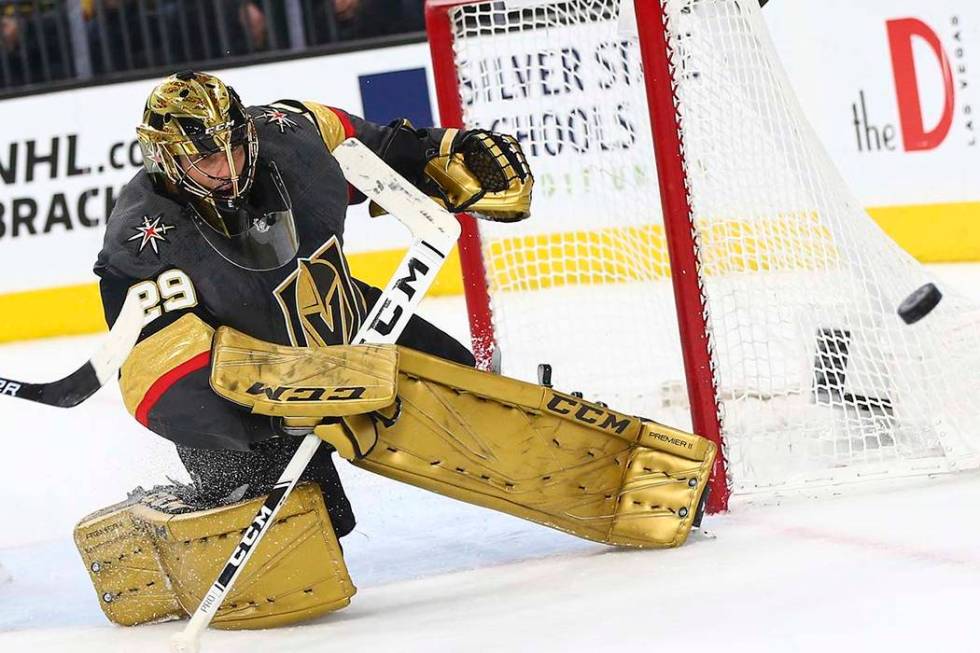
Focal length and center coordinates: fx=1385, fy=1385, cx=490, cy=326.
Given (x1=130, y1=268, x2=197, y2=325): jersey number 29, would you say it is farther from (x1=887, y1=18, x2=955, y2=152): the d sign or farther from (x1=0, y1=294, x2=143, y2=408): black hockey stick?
(x1=887, y1=18, x2=955, y2=152): the d sign

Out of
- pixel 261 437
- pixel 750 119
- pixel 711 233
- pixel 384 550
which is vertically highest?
pixel 750 119

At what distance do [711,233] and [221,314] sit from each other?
95 centimetres

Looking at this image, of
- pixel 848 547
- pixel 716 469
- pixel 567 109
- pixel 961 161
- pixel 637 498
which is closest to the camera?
pixel 848 547

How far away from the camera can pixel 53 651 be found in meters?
2.17

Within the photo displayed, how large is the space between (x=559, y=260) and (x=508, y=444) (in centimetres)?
146

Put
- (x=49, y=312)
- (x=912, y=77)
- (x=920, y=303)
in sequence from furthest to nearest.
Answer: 1. (x=49, y=312)
2. (x=912, y=77)
3. (x=920, y=303)

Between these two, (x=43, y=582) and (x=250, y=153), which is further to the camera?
(x=43, y=582)

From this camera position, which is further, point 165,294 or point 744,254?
point 744,254

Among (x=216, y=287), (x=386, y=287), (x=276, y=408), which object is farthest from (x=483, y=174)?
(x=276, y=408)

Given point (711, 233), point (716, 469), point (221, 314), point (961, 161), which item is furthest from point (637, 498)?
point (961, 161)

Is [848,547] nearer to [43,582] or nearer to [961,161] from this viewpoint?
[43,582]

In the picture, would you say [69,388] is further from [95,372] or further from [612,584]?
[612,584]

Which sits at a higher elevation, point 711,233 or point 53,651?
point 711,233

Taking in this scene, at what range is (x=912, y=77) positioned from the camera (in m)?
5.00
